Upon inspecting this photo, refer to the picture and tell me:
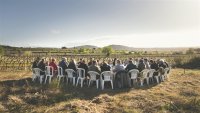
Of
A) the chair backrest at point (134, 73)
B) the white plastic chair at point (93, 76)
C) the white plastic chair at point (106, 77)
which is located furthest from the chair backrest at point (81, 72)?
the chair backrest at point (134, 73)

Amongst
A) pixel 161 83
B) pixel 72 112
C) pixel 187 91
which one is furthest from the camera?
pixel 161 83

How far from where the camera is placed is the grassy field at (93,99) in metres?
12.6

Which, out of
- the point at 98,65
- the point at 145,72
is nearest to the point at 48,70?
the point at 98,65

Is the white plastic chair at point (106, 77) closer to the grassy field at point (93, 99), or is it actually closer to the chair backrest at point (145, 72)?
the grassy field at point (93, 99)

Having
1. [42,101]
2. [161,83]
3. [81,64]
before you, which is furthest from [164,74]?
[42,101]

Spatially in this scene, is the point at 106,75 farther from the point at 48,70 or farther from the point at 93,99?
the point at 48,70

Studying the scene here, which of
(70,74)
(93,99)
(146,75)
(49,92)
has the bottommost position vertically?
(93,99)

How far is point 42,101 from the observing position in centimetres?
1355

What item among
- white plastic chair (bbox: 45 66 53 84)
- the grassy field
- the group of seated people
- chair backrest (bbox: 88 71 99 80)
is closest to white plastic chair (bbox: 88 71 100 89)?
chair backrest (bbox: 88 71 99 80)

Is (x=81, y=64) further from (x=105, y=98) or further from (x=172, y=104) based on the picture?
(x=172, y=104)

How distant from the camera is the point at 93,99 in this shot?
45.1ft

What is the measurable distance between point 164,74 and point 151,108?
6.66 m

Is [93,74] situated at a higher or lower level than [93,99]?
higher

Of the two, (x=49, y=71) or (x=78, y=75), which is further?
(x=49, y=71)
